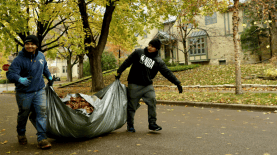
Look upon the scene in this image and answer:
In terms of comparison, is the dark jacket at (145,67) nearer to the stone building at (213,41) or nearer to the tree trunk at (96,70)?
the tree trunk at (96,70)

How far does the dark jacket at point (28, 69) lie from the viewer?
3927 millimetres

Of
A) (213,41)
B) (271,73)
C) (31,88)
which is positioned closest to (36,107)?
(31,88)

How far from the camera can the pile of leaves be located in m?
4.50

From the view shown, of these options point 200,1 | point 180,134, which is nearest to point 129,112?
point 180,134

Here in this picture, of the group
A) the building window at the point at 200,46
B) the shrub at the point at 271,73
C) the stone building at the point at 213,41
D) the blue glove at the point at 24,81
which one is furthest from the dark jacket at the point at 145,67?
the building window at the point at 200,46

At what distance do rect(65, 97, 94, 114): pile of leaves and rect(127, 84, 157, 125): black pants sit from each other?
34.3 inches

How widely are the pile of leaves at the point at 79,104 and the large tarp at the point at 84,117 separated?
68 mm

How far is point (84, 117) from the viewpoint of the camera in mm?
4203

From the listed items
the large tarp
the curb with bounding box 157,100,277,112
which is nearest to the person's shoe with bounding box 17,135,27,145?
the large tarp

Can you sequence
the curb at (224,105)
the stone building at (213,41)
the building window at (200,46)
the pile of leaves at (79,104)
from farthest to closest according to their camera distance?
the building window at (200,46) < the stone building at (213,41) < the curb at (224,105) < the pile of leaves at (79,104)

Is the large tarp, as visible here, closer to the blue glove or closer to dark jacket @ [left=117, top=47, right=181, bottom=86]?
the blue glove

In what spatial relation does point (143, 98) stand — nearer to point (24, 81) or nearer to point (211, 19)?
point (24, 81)

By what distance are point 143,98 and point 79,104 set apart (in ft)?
4.26

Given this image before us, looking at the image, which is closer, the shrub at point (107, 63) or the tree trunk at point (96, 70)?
the tree trunk at point (96, 70)
